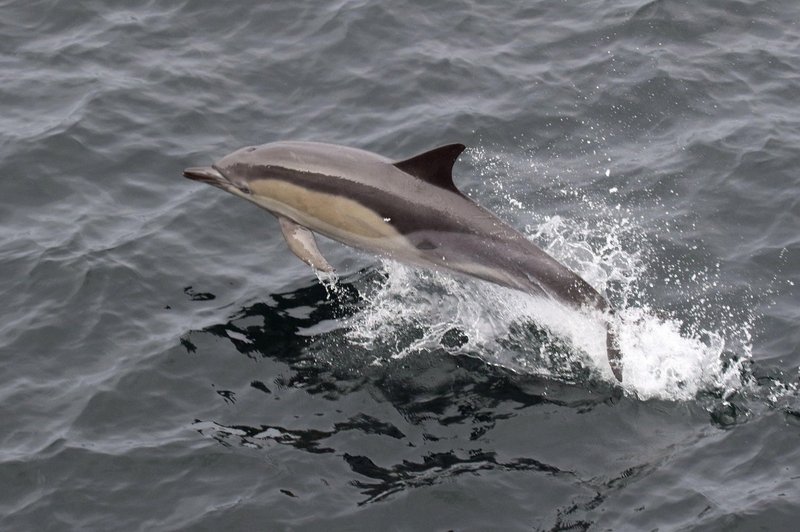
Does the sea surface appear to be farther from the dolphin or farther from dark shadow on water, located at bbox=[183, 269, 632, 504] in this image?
the dolphin

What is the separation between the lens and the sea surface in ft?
38.8

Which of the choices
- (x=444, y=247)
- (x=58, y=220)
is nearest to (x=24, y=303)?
(x=58, y=220)

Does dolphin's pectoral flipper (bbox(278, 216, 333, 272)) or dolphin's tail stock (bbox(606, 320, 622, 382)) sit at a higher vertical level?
dolphin's pectoral flipper (bbox(278, 216, 333, 272))

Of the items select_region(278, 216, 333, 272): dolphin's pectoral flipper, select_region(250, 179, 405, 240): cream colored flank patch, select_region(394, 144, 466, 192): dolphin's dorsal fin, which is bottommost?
select_region(278, 216, 333, 272): dolphin's pectoral flipper

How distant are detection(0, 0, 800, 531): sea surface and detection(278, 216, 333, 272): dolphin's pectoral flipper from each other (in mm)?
708

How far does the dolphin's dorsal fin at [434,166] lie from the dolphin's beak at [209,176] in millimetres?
2272

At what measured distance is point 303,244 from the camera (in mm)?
14000

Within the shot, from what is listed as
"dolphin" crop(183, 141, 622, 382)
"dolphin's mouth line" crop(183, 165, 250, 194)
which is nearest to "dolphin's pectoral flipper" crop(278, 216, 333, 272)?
"dolphin" crop(183, 141, 622, 382)

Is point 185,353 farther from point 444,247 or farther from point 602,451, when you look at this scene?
point 602,451

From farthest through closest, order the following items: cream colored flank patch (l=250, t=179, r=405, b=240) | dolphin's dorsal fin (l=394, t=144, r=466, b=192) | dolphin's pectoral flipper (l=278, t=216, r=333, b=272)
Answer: dolphin's pectoral flipper (l=278, t=216, r=333, b=272) → cream colored flank patch (l=250, t=179, r=405, b=240) → dolphin's dorsal fin (l=394, t=144, r=466, b=192)

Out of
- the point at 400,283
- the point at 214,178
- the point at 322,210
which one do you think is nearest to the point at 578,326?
the point at 400,283

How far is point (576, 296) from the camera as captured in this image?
1291cm

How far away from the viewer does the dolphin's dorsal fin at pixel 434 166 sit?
42.0 ft

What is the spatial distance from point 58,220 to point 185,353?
3.11m
